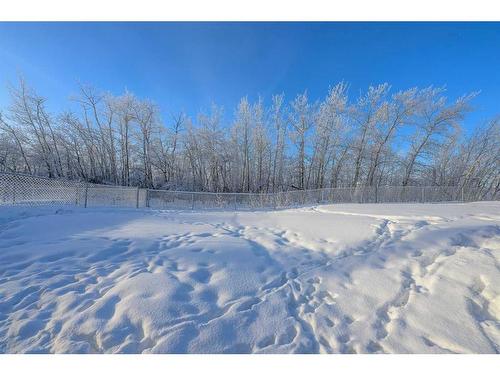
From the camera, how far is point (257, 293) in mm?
2602

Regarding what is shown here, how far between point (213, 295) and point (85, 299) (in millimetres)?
1509

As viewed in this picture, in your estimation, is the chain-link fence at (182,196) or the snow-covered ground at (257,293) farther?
the chain-link fence at (182,196)

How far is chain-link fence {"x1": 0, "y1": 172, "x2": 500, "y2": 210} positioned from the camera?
927 cm

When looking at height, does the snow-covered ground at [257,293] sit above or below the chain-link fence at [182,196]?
below

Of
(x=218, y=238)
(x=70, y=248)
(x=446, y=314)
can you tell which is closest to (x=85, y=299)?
(x=70, y=248)

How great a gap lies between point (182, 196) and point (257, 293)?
1356cm

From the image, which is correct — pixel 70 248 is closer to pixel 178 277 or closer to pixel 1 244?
pixel 1 244

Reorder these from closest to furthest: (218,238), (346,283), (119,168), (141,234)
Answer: (346,283) < (218,238) < (141,234) < (119,168)

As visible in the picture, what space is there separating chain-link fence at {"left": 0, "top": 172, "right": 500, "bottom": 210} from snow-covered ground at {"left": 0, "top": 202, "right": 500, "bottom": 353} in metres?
6.55

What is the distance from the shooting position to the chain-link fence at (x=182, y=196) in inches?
365

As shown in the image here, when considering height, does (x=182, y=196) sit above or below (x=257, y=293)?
above

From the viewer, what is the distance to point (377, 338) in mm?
1887

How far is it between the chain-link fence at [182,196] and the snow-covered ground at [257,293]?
6.55 metres

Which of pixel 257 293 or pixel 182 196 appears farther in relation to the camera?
pixel 182 196
